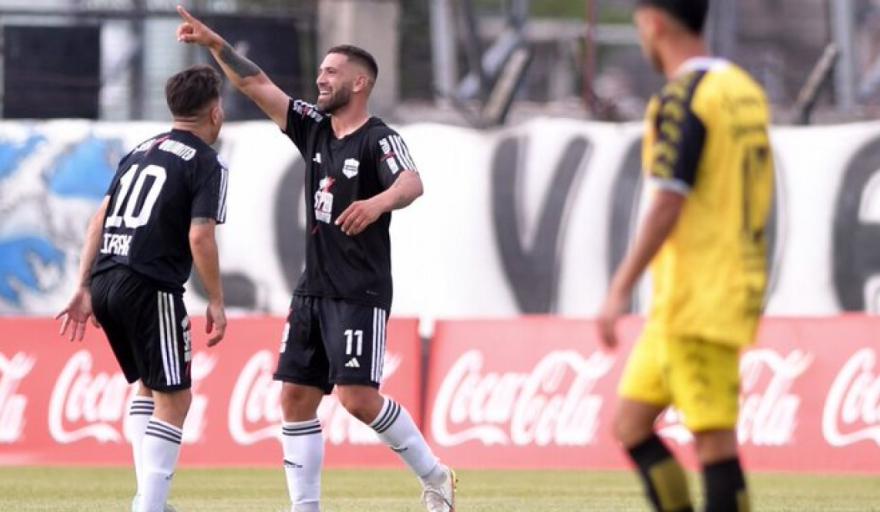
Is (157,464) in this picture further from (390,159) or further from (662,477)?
(662,477)

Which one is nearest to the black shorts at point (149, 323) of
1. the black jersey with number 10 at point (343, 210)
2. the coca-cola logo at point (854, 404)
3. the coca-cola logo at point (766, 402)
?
the black jersey with number 10 at point (343, 210)

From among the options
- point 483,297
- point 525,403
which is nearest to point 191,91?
point 525,403

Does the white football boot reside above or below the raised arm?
below

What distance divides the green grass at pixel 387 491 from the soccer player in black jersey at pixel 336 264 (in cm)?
195

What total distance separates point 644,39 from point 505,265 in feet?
42.5

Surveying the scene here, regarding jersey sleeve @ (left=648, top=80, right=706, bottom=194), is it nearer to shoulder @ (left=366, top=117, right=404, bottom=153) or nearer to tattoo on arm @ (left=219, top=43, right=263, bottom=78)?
shoulder @ (left=366, top=117, right=404, bottom=153)

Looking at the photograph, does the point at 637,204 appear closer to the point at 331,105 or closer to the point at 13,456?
the point at 13,456

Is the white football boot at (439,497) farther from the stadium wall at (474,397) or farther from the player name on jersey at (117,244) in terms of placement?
the stadium wall at (474,397)

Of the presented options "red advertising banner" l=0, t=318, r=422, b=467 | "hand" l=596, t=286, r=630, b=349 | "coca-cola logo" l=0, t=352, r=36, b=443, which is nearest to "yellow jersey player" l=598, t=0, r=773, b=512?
"hand" l=596, t=286, r=630, b=349

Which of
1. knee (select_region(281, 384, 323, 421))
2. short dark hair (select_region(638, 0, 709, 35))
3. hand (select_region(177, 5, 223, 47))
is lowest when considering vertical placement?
knee (select_region(281, 384, 323, 421))

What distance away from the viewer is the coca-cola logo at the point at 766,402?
16.2 m

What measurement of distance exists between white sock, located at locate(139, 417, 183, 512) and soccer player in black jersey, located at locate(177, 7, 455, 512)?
65 centimetres

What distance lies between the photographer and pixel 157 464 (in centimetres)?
946

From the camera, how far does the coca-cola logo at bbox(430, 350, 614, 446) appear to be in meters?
16.6
